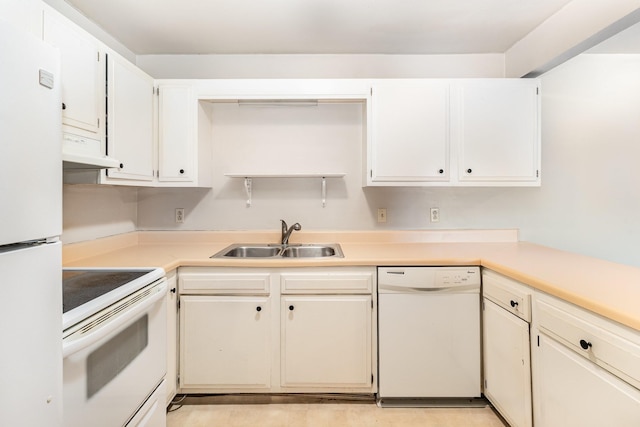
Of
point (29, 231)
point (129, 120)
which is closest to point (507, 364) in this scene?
point (29, 231)

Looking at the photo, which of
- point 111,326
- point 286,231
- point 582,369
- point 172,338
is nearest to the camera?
point 111,326

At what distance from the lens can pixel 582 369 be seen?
110 cm

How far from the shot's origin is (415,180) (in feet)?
6.75

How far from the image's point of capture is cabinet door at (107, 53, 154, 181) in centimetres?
164

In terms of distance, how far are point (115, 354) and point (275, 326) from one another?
34.3 inches

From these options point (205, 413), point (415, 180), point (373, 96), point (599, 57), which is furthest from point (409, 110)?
point (205, 413)

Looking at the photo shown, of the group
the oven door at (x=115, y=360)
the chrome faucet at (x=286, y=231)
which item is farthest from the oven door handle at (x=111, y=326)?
the chrome faucet at (x=286, y=231)

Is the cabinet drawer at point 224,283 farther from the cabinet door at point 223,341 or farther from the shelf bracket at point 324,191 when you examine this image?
the shelf bracket at point 324,191

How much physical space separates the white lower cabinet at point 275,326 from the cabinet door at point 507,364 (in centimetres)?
63

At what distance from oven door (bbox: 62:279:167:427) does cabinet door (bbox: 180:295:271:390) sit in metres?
0.38

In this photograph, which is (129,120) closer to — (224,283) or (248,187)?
(248,187)

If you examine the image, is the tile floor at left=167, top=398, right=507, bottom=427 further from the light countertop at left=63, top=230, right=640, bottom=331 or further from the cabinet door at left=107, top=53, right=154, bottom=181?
the cabinet door at left=107, top=53, right=154, bottom=181

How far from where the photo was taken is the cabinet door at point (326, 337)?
176 cm

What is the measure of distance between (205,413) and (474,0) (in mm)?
2796
